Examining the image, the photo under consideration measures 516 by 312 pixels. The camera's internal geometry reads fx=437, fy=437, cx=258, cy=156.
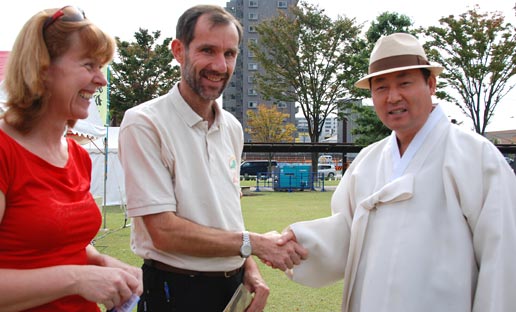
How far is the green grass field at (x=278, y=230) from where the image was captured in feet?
15.8

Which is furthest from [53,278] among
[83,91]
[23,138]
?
[83,91]

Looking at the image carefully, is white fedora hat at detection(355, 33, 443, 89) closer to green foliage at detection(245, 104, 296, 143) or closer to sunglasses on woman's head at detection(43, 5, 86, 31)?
sunglasses on woman's head at detection(43, 5, 86, 31)

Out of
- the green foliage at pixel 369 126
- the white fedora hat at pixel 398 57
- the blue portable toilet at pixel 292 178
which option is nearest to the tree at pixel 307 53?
the green foliage at pixel 369 126

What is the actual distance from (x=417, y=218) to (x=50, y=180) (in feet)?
4.82

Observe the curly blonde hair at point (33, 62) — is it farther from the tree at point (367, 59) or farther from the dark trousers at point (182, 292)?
the tree at point (367, 59)

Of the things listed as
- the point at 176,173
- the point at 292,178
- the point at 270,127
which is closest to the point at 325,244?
the point at 176,173

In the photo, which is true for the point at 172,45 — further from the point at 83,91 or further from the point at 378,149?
the point at 378,149

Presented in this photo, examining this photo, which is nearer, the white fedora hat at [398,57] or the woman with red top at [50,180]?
the woman with red top at [50,180]

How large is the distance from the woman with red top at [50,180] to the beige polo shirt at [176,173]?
254 millimetres

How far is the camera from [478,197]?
5.88 feet

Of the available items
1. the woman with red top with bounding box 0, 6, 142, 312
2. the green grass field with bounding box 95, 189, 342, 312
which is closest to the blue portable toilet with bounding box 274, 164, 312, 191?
the green grass field with bounding box 95, 189, 342, 312

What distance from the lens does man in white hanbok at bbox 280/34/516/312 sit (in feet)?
5.77

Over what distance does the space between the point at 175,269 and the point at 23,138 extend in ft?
2.86

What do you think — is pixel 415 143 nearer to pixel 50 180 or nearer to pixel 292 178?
pixel 50 180
